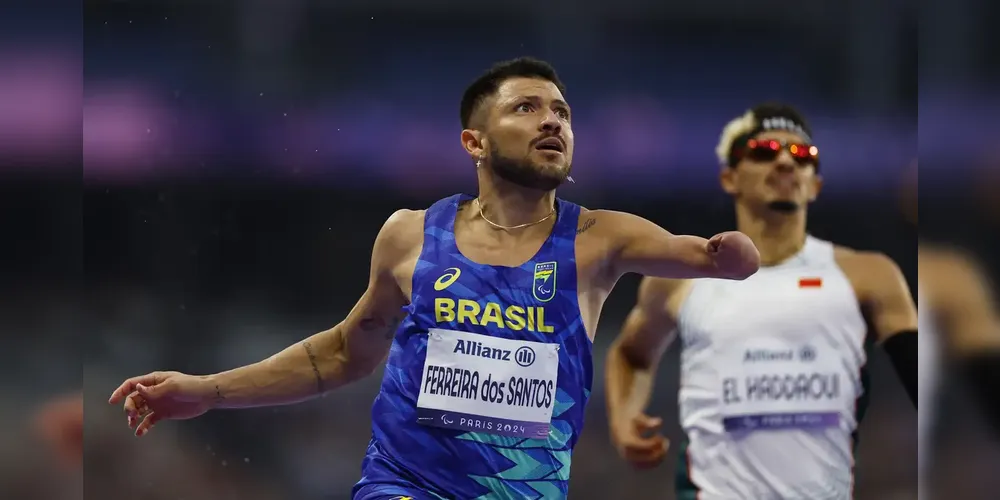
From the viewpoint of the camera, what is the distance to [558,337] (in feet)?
11.2

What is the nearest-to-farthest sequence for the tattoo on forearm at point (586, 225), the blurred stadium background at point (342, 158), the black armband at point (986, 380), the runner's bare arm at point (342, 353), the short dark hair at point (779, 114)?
the black armband at point (986, 380) < the tattoo on forearm at point (586, 225) < the runner's bare arm at point (342, 353) < the short dark hair at point (779, 114) < the blurred stadium background at point (342, 158)

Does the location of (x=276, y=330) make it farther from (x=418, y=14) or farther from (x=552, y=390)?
(x=552, y=390)

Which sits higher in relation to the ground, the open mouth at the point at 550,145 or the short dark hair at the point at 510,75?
the short dark hair at the point at 510,75

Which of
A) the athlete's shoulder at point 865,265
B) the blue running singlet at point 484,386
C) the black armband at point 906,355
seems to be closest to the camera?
the blue running singlet at point 484,386

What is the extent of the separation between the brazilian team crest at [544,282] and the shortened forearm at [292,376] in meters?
0.79

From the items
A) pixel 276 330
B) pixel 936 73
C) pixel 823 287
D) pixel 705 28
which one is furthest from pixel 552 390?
pixel 705 28

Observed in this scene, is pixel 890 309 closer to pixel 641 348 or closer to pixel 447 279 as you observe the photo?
pixel 641 348

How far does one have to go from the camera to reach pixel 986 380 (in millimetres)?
3055

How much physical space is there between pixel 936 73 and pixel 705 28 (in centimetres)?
410

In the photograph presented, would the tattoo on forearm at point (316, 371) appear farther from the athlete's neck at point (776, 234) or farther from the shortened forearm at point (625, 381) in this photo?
the athlete's neck at point (776, 234)

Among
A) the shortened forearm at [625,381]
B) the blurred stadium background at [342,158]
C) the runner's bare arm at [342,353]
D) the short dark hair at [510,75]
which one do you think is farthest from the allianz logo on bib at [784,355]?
the runner's bare arm at [342,353]

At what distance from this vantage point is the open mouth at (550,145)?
142 inches

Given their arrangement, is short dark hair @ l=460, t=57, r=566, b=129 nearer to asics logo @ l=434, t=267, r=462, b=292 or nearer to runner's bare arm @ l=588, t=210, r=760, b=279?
runner's bare arm @ l=588, t=210, r=760, b=279

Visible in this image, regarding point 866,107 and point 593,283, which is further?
point 866,107
